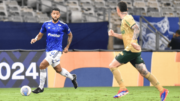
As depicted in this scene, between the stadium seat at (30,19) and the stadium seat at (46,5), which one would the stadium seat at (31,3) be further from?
the stadium seat at (30,19)

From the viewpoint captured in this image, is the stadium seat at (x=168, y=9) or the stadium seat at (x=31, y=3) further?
the stadium seat at (x=168, y=9)

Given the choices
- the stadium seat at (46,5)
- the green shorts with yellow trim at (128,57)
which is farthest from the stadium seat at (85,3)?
the green shorts with yellow trim at (128,57)

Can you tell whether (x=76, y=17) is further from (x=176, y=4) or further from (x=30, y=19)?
(x=176, y=4)

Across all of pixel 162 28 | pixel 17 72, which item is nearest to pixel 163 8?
pixel 162 28

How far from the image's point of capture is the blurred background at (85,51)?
9195mm

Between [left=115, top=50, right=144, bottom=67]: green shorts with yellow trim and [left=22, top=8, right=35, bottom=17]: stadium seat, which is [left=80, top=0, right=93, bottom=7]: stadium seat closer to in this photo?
[left=22, top=8, right=35, bottom=17]: stadium seat

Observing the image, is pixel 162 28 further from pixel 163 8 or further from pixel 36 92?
pixel 36 92

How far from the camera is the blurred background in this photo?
920 centimetres

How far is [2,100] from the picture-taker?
19.8 feet

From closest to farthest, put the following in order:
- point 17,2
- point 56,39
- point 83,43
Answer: point 56,39 → point 83,43 → point 17,2

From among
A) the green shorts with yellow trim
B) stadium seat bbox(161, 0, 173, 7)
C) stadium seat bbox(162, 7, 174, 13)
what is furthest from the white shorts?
stadium seat bbox(161, 0, 173, 7)

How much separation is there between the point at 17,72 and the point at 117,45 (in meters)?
4.37

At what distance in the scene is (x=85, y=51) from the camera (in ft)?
31.3

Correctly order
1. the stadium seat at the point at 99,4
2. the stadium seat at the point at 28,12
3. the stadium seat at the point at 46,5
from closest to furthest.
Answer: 1. the stadium seat at the point at 28,12
2. the stadium seat at the point at 46,5
3. the stadium seat at the point at 99,4
